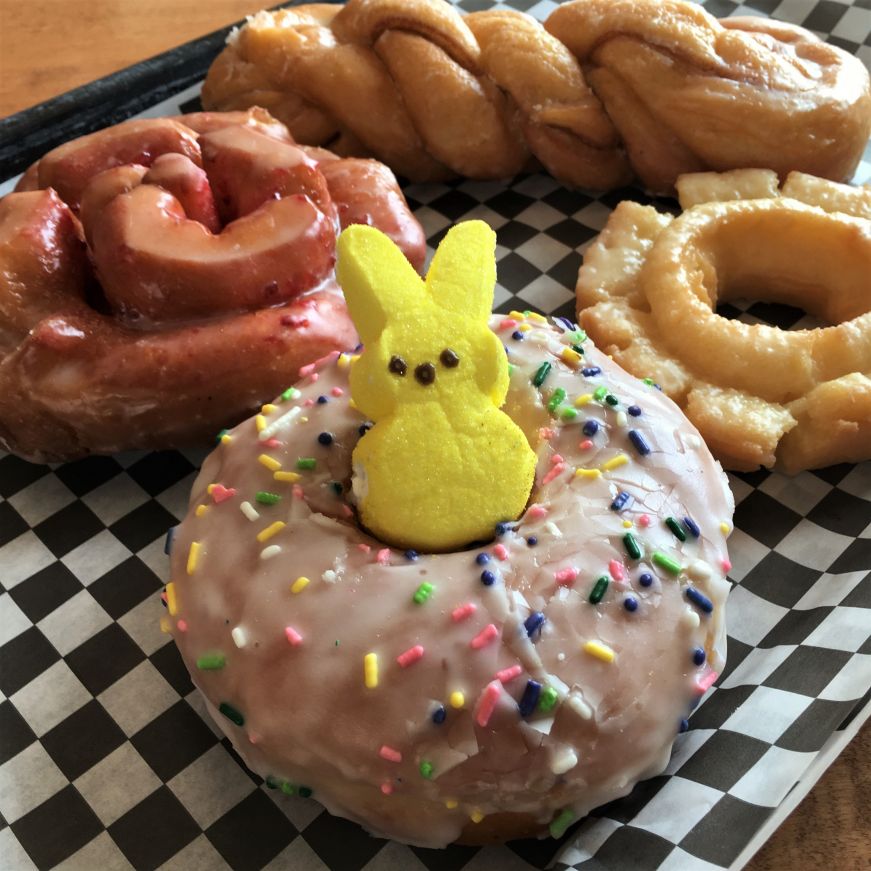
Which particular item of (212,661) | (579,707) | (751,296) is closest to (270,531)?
(212,661)

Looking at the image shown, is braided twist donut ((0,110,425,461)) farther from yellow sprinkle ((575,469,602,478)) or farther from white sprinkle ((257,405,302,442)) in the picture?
yellow sprinkle ((575,469,602,478))

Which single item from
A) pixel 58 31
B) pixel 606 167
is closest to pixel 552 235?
pixel 606 167

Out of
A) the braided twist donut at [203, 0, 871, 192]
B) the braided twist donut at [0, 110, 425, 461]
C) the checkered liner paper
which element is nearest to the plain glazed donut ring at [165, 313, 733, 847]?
the checkered liner paper

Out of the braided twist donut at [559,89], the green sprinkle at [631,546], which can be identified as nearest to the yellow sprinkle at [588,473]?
the green sprinkle at [631,546]

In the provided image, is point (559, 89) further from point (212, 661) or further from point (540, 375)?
point (212, 661)

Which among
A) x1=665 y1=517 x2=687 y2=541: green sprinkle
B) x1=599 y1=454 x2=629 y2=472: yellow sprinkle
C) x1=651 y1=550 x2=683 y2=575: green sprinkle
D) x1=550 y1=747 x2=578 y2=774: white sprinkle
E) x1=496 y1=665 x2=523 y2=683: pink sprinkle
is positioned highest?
x1=599 y1=454 x2=629 y2=472: yellow sprinkle

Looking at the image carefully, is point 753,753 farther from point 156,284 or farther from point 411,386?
point 156,284

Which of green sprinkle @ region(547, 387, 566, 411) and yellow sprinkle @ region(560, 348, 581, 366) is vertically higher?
yellow sprinkle @ region(560, 348, 581, 366)
